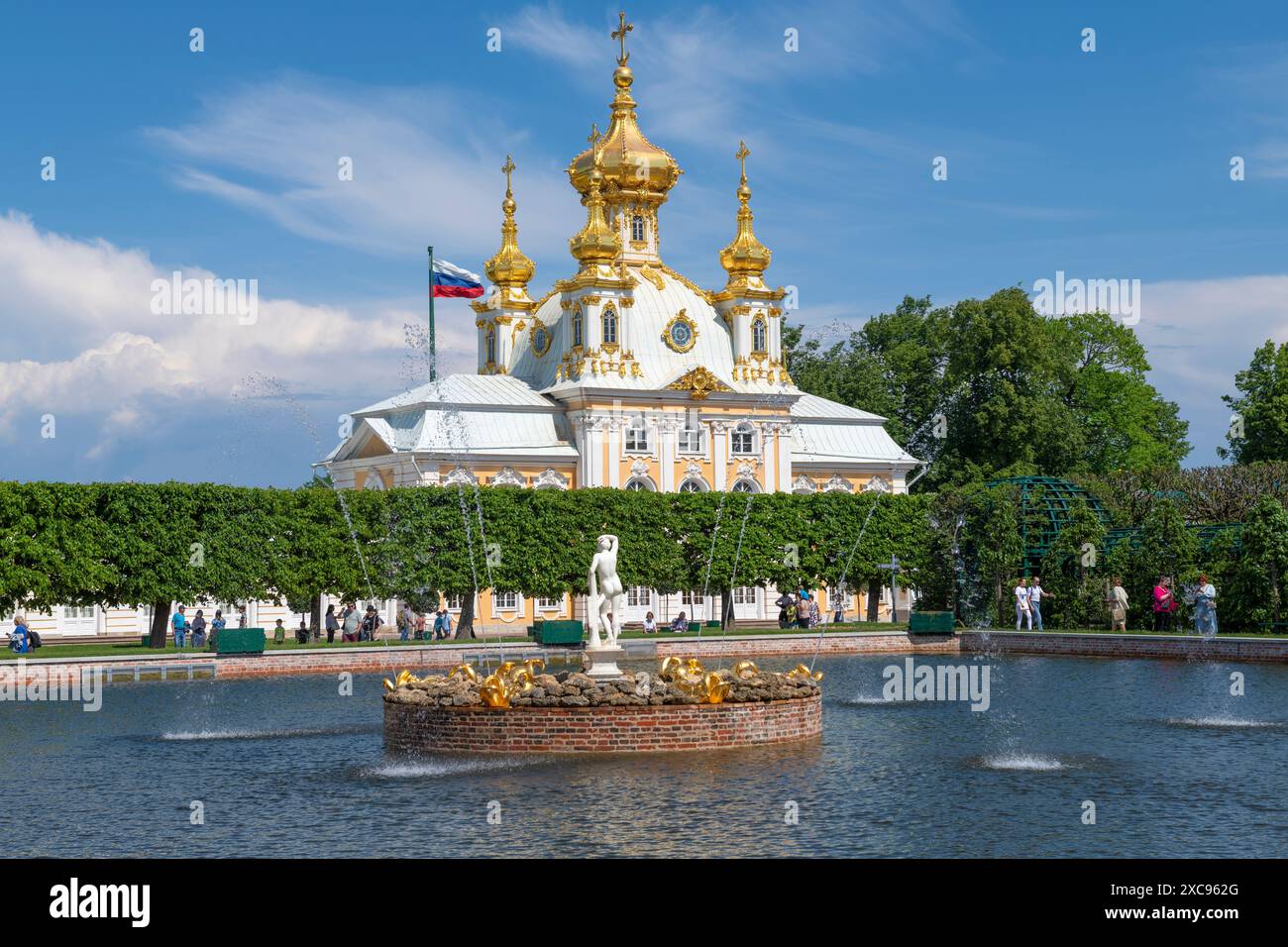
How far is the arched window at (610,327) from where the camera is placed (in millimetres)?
68750

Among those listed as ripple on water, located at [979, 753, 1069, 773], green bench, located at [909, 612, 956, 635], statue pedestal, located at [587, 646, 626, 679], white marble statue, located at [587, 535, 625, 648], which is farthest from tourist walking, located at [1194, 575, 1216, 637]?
statue pedestal, located at [587, 646, 626, 679]

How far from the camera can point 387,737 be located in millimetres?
Result: 22391

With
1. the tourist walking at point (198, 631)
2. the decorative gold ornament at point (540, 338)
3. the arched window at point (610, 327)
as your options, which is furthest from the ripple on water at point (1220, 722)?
the decorative gold ornament at point (540, 338)

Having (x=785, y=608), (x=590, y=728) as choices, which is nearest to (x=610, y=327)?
(x=785, y=608)

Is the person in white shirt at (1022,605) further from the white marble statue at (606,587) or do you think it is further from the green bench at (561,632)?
the white marble statue at (606,587)

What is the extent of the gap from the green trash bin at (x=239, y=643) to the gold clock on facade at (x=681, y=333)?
35202 mm

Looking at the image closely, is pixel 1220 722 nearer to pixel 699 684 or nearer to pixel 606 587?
pixel 699 684

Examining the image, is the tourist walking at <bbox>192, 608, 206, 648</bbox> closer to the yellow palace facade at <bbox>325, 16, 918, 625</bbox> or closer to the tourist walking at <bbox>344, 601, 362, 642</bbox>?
the tourist walking at <bbox>344, 601, 362, 642</bbox>

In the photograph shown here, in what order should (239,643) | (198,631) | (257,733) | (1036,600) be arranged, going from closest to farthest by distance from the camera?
(257,733) → (239,643) → (1036,600) → (198,631)

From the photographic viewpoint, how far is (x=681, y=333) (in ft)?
234

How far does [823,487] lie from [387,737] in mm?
52085

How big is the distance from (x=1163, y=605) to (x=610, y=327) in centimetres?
3088
